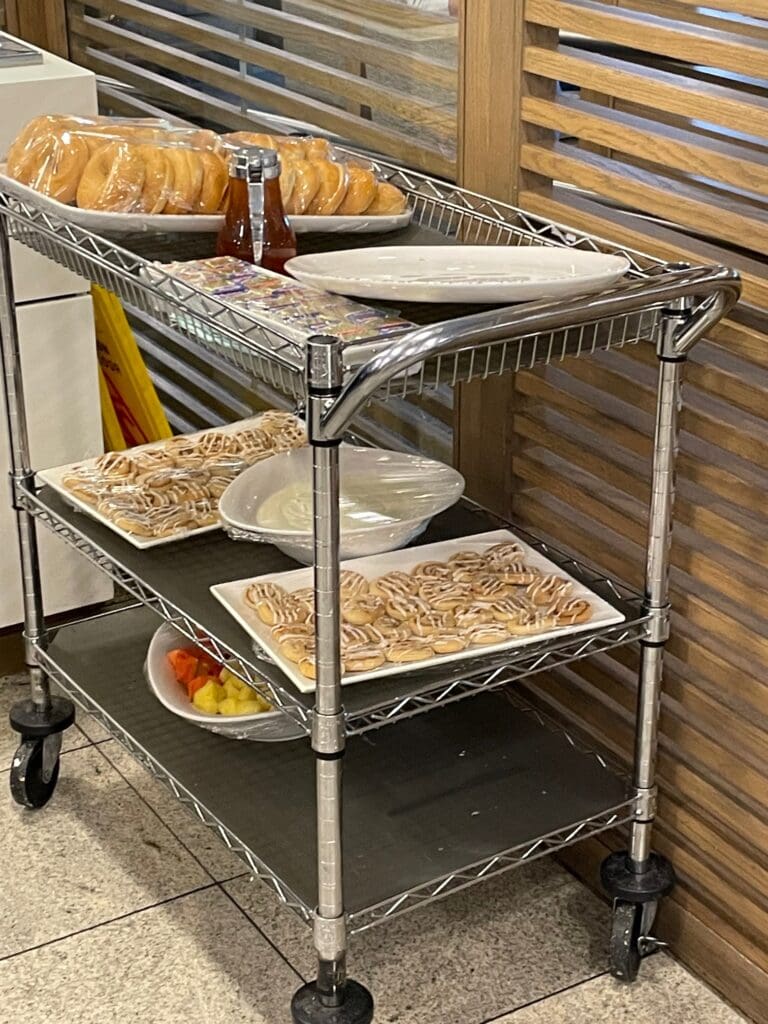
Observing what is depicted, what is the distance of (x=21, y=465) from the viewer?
2.04 meters

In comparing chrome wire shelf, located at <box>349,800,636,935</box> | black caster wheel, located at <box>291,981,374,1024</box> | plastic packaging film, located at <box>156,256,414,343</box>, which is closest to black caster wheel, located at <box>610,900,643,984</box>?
chrome wire shelf, located at <box>349,800,636,935</box>

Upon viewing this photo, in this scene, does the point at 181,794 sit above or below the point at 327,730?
below

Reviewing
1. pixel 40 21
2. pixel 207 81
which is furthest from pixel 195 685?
pixel 40 21

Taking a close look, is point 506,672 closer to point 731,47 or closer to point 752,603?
point 752,603

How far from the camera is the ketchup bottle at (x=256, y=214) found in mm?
1595

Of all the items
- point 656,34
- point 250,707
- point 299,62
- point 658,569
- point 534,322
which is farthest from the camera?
point 299,62

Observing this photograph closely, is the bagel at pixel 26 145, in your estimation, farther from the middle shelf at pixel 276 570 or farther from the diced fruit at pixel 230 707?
the diced fruit at pixel 230 707

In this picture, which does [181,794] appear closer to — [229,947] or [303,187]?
[229,947]

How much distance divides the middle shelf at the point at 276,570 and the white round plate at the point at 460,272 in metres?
0.38

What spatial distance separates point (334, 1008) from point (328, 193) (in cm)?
92

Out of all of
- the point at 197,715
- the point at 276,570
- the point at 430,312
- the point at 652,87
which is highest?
the point at 652,87

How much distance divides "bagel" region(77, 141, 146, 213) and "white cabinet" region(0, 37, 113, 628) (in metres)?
0.51

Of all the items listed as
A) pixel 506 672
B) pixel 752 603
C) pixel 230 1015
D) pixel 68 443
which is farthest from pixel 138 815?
pixel 752 603

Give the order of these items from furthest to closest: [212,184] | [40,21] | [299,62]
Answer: [40,21] → [299,62] → [212,184]
